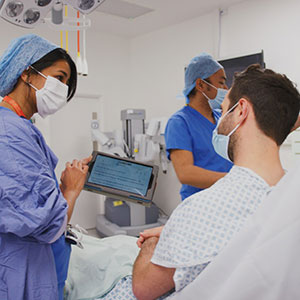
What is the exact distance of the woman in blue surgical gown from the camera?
949 mm

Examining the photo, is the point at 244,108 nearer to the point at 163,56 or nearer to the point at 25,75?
the point at 25,75

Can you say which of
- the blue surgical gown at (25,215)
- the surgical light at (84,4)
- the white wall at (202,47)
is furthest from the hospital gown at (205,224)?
the white wall at (202,47)

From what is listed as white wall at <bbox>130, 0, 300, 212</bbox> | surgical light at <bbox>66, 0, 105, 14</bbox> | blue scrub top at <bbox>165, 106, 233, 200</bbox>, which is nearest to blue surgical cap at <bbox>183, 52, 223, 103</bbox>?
blue scrub top at <bbox>165, 106, 233, 200</bbox>

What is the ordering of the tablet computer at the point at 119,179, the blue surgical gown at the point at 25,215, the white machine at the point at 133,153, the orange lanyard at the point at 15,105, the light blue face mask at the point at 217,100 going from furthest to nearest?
the white machine at the point at 133,153
the light blue face mask at the point at 217,100
the tablet computer at the point at 119,179
the orange lanyard at the point at 15,105
the blue surgical gown at the point at 25,215

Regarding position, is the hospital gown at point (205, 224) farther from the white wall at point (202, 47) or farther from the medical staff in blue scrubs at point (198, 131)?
the white wall at point (202, 47)

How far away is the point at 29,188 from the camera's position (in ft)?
3.17

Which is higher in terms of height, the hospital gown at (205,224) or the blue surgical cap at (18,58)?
the blue surgical cap at (18,58)

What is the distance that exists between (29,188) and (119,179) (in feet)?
1.48

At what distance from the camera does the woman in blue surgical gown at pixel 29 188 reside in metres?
0.95

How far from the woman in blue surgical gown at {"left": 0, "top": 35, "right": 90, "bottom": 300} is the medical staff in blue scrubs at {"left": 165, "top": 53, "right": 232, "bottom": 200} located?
1.97 ft

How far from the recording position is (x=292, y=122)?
989 millimetres

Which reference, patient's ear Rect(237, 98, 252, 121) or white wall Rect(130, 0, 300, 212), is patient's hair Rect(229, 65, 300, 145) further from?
white wall Rect(130, 0, 300, 212)

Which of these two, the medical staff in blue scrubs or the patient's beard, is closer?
the patient's beard

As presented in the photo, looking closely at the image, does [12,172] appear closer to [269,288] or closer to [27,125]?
[27,125]
